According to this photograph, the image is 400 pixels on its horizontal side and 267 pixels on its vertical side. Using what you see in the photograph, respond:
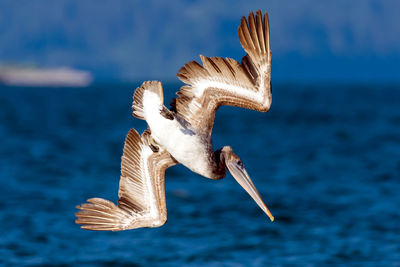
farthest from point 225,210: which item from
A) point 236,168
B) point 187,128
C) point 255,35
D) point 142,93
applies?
point 255,35

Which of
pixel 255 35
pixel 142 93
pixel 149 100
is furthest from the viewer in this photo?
pixel 142 93

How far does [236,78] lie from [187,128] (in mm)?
1005

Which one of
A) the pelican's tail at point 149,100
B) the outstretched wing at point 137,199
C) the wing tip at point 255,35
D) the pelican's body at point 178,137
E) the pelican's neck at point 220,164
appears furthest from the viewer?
the outstretched wing at point 137,199

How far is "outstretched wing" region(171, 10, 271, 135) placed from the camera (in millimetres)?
8430

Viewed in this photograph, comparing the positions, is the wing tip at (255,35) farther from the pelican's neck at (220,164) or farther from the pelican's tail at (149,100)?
the pelican's neck at (220,164)

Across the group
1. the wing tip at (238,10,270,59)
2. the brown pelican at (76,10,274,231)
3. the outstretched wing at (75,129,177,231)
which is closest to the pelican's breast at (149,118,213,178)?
the brown pelican at (76,10,274,231)

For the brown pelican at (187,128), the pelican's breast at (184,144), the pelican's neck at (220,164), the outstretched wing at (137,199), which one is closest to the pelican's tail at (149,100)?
the brown pelican at (187,128)

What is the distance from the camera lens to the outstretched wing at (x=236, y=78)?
843cm

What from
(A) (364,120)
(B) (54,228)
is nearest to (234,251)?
(B) (54,228)

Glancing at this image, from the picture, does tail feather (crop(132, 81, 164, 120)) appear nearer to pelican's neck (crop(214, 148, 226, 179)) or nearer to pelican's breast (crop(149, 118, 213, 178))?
pelican's breast (crop(149, 118, 213, 178))

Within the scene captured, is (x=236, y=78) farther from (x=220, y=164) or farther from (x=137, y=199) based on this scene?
(x=137, y=199)

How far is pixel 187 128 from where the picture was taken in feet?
30.1

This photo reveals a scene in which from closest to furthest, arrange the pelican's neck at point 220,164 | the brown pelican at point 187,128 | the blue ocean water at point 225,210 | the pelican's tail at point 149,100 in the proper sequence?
the brown pelican at point 187,128, the pelican's tail at point 149,100, the pelican's neck at point 220,164, the blue ocean water at point 225,210

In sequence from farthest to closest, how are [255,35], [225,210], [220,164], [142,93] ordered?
[225,210] < [220,164] < [142,93] < [255,35]
